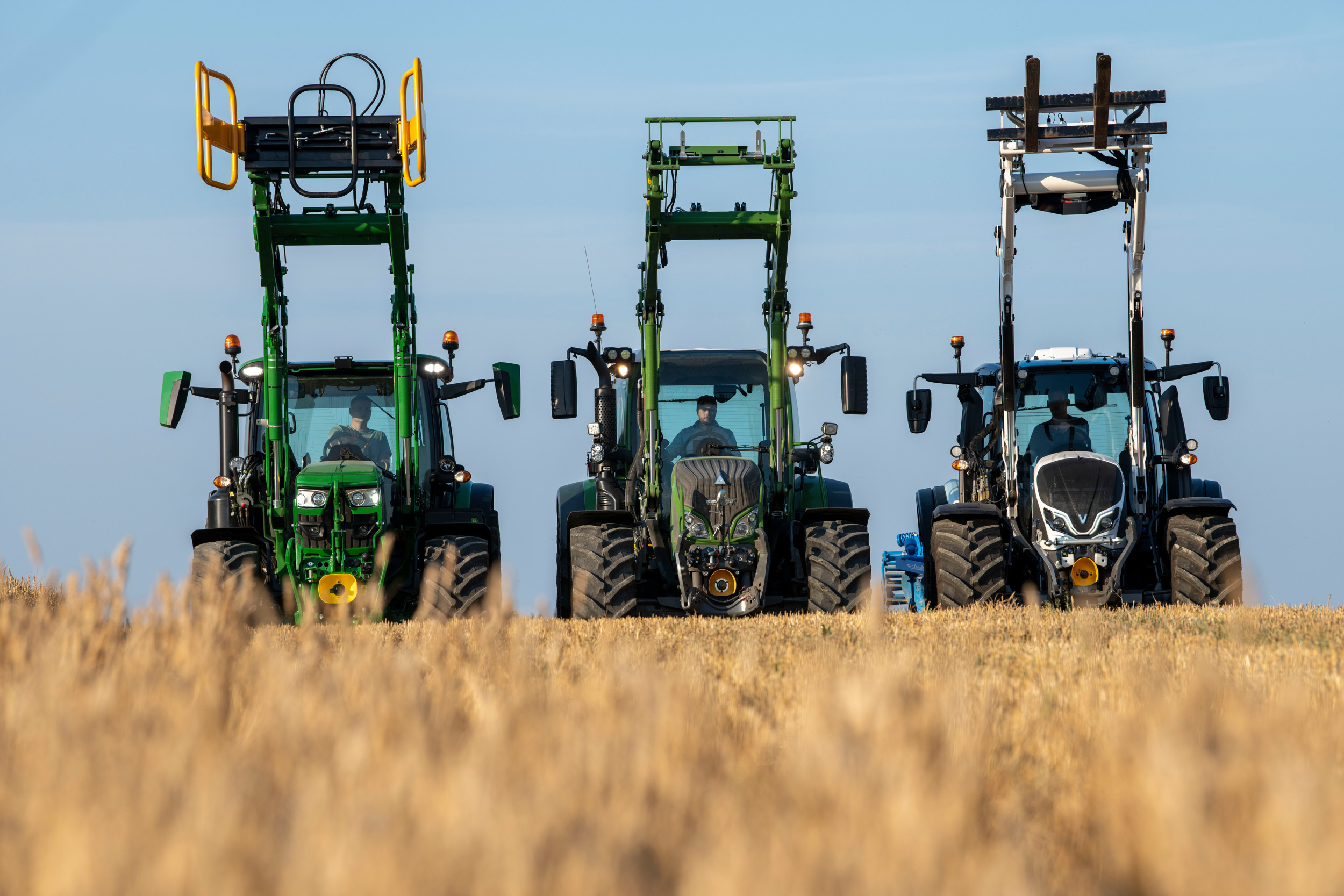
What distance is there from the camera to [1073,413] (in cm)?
1407

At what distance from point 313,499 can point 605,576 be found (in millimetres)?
2255

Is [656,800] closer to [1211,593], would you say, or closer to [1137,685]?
[1137,685]

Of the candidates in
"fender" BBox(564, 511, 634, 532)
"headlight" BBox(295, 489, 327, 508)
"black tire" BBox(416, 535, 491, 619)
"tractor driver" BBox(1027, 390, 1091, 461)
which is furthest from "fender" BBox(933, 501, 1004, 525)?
"headlight" BBox(295, 489, 327, 508)

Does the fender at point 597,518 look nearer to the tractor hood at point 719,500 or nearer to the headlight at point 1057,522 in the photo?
the tractor hood at point 719,500

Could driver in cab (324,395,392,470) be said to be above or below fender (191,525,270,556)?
above

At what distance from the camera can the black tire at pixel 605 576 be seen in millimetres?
12258

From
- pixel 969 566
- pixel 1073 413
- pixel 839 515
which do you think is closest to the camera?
pixel 969 566

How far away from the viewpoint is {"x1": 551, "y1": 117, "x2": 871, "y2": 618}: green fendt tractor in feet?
40.5

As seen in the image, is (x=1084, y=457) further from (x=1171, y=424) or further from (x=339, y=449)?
(x=339, y=449)

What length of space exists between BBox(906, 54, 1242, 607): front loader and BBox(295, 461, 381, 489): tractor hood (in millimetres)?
4372

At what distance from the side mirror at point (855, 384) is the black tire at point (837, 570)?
3.79 ft

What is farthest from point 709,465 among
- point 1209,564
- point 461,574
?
point 1209,564

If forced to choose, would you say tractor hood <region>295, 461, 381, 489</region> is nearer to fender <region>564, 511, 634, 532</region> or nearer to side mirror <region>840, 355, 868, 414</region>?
fender <region>564, 511, 634, 532</region>

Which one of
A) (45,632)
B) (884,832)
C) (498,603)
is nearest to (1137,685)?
(498,603)
